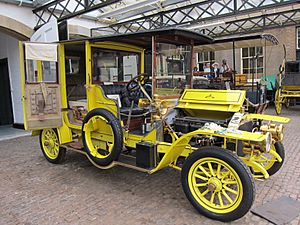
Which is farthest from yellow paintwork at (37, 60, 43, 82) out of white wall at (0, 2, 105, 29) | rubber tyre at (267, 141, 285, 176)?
rubber tyre at (267, 141, 285, 176)

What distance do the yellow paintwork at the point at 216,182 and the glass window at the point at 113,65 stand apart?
2.22m

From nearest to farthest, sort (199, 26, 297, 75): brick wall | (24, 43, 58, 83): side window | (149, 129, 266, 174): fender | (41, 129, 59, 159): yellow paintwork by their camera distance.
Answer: (149, 129, 266, 174): fender → (24, 43, 58, 83): side window → (41, 129, 59, 159): yellow paintwork → (199, 26, 297, 75): brick wall

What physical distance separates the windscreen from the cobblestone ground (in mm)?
1319

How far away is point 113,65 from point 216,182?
2724 millimetres

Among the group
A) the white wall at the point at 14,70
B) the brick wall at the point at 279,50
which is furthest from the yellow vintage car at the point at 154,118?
the brick wall at the point at 279,50

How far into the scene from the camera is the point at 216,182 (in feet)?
9.61

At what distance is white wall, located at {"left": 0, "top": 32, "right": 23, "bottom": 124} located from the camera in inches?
334

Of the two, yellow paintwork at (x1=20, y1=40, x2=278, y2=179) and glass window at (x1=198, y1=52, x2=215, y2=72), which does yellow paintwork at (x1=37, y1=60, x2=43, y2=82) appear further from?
glass window at (x1=198, y1=52, x2=215, y2=72)

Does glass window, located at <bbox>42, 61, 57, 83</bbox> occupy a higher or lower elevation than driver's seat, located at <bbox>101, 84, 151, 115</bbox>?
higher

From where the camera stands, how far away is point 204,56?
15.5 metres

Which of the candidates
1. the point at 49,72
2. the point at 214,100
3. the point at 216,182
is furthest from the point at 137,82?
the point at 216,182

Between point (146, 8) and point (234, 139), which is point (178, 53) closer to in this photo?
point (234, 139)

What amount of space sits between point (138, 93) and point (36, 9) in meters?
4.99

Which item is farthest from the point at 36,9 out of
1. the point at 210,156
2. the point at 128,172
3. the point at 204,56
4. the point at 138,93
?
the point at 204,56
